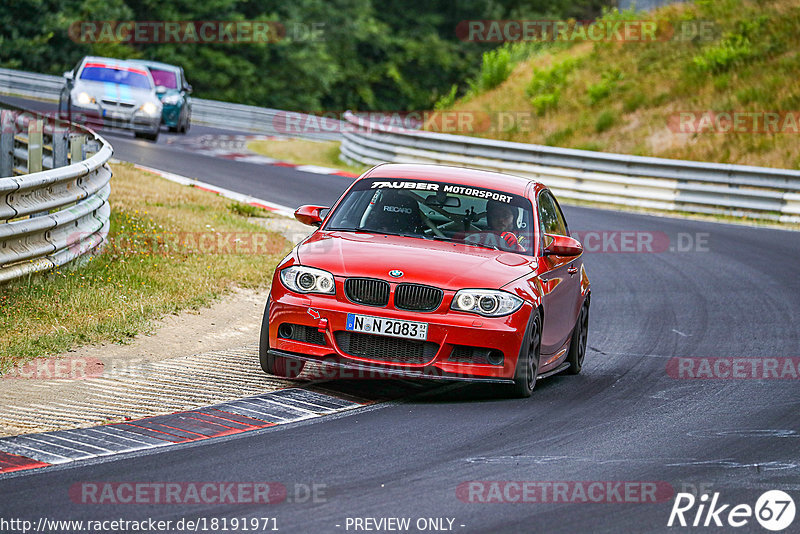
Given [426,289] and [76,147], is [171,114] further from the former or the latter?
[426,289]

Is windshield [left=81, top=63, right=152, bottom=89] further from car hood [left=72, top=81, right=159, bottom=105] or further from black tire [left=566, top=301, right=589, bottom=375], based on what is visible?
black tire [left=566, top=301, right=589, bottom=375]

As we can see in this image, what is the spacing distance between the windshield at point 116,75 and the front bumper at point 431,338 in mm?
20739

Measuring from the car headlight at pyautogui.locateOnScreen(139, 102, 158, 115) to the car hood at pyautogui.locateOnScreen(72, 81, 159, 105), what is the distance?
73 mm

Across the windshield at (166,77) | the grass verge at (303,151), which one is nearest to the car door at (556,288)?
the grass verge at (303,151)

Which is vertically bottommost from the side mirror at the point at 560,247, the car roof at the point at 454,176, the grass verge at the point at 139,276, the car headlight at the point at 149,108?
the grass verge at the point at 139,276

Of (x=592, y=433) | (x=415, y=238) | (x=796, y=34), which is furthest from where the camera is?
(x=796, y=34)

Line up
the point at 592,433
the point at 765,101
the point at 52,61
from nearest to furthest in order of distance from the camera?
the point at 592,433 → the point at 765,101 → the point at 52,61

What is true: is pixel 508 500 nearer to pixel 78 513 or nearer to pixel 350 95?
pixel 78 513

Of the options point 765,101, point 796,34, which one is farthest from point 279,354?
point 796,34

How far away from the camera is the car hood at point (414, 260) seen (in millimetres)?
7898

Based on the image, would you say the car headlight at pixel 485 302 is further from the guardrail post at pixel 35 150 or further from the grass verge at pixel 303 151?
the grass verge at pixel 303 151

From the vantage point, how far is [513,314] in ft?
26.0

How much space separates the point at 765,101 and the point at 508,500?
25825 millimetres

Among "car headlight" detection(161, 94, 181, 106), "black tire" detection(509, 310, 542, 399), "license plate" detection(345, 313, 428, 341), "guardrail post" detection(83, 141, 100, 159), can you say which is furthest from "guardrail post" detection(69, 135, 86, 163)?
"car headlight" detection(161, 94, 181, 106)
